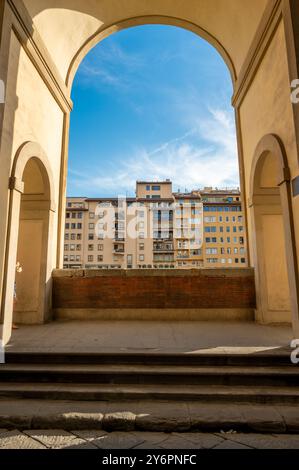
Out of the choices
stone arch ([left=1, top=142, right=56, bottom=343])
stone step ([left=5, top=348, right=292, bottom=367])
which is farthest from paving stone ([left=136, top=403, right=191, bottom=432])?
stone arch ([left=1, top=142, right=56, bottom=343])

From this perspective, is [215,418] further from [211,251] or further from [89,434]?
[211,251]

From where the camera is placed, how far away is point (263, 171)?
22.0 ft

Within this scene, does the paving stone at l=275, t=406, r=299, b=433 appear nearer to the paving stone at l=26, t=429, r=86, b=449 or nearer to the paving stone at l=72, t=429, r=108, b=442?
the paving stone at l=72, t=429, r=108, b=442

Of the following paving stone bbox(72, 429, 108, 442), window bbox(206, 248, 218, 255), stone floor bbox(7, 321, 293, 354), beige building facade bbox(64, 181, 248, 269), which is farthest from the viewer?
window bbox(206, 248, 218, 255)

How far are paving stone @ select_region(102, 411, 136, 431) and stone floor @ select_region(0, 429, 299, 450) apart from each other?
0.22 ft

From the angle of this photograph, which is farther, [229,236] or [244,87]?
[229,236]

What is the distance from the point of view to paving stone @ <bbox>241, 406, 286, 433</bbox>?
271 centimetres

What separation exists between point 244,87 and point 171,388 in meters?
7.30

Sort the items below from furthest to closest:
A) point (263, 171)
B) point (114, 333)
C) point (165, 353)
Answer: point (263, 171)
point (114, 333)
point (165, 353)

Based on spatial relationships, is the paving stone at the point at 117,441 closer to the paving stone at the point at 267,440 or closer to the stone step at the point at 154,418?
the stone step at the point at 154,418

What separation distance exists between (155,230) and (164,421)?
56.0 meters

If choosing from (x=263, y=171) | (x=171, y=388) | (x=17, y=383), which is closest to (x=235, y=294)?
(x=263, y=171)

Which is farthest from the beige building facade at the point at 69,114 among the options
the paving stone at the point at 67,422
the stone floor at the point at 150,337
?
the paving stone at the point at 67,422
